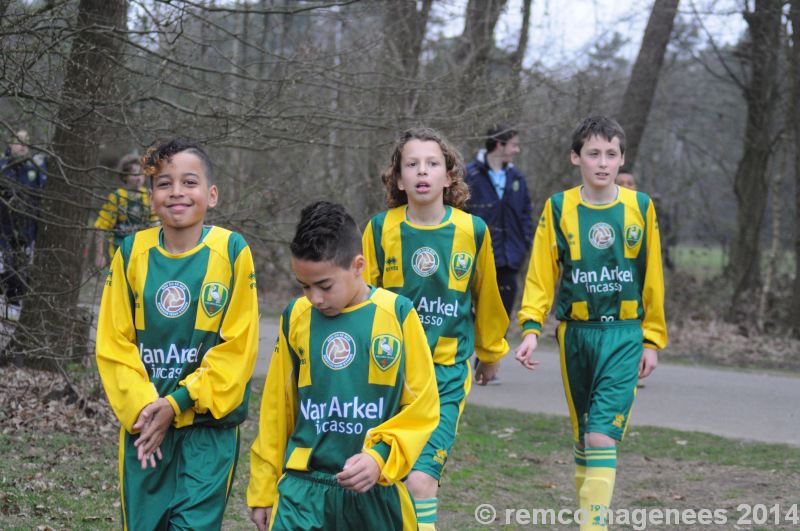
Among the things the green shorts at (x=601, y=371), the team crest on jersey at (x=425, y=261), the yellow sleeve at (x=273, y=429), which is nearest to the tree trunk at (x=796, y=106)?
the green shorts at (x=601, y=371)

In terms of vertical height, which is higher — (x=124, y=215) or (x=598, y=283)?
(x=124, y=215)

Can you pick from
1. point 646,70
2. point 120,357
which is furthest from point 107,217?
point 646,70

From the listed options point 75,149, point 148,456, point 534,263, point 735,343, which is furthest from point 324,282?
point 735,343

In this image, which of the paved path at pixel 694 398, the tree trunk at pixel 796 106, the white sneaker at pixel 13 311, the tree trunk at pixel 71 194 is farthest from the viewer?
the tree trunk at pixel 796 106

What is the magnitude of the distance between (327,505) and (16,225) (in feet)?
17.2

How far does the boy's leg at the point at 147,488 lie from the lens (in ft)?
12.5

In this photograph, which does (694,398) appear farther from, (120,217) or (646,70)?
(646,70)

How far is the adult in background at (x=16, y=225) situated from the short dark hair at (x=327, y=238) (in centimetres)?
397

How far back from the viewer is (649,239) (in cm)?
561

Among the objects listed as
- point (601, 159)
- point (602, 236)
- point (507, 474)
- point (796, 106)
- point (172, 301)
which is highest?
point (796, 106)

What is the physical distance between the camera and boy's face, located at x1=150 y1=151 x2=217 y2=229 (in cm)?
397

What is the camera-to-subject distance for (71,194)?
7.98 m

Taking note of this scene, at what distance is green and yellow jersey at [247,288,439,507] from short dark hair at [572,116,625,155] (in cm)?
246

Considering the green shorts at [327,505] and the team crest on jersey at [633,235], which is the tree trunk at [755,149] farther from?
the green shorts at [327,505]
